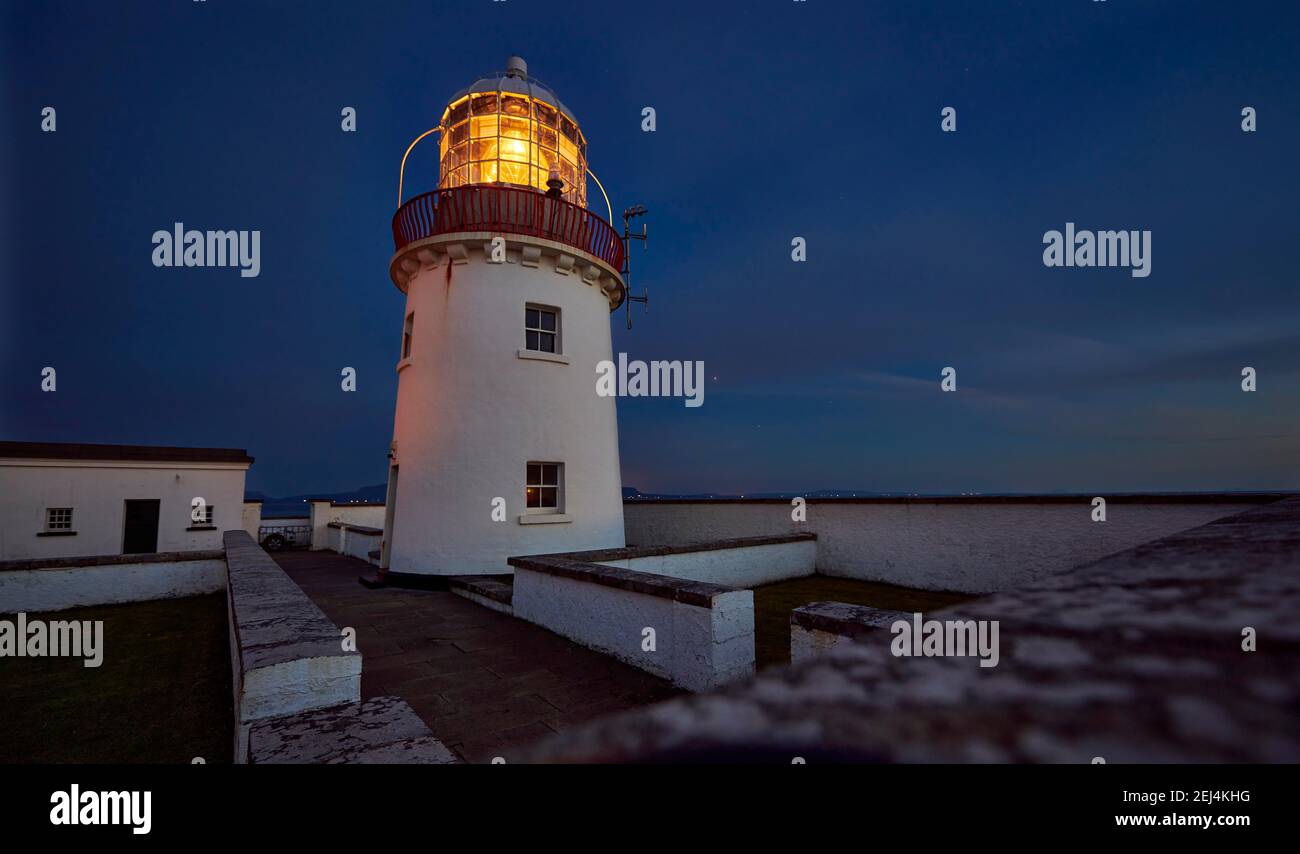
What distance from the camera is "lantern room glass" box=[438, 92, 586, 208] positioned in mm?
10953

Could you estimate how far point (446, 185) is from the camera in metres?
11.4

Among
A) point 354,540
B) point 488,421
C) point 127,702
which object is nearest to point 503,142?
point 488,421

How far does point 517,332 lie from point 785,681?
395 inches

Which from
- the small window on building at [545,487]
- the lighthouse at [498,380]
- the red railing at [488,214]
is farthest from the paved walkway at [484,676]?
the red railing at [488,214]

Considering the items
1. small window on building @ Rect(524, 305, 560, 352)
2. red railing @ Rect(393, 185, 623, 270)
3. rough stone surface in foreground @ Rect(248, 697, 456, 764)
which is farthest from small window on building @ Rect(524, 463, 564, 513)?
rough stone surface in foreground @ Rect(248, 697, 456, 764)

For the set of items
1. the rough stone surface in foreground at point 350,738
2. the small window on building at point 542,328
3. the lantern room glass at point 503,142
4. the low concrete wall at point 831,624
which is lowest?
the low concrete wall at point 831,624

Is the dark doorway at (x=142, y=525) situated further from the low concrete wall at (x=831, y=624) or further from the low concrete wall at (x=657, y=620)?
the low concrete wall at (x=831, y=624)

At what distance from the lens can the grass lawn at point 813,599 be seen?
6355mm

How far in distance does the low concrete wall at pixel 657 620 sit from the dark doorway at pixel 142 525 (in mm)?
19655

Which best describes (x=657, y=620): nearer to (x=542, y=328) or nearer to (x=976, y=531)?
(x=542, y=328)
